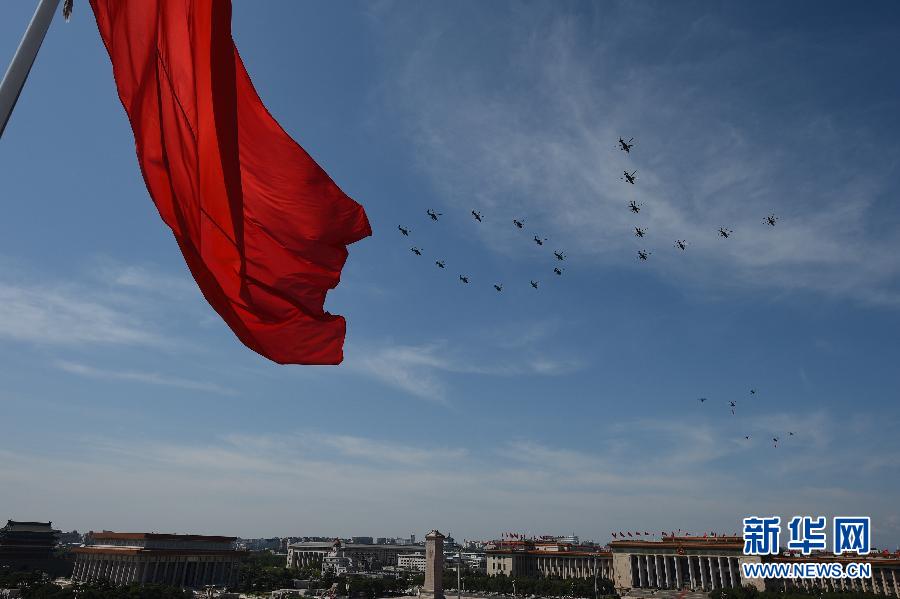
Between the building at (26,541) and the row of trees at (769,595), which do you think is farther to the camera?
the building at (26,541)

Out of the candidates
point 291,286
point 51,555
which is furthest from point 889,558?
point 51,555

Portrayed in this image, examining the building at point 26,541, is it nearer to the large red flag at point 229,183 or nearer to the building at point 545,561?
the building at point 545,561

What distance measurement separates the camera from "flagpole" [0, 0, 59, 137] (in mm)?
6504

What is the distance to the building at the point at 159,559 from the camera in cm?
12450

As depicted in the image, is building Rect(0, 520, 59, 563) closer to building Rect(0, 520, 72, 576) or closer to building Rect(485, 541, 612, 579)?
building Rect(0, 520, 72, 576)

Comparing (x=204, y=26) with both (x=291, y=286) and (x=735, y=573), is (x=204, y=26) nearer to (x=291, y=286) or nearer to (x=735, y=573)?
(x=291, y=286)

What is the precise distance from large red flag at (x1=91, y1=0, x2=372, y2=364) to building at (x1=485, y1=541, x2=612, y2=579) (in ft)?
486

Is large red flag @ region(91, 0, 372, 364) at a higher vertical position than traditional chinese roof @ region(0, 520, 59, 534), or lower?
higher

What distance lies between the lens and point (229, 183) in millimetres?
7508

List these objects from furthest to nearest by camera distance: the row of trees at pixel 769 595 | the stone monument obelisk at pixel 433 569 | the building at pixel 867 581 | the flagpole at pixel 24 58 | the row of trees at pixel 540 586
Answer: the row of trees at pixel 540 586 → the stone monument obelisk at pixel 433 569 → the building at pixel 867 581 → the row of trees at pixel 769 595 → the flagpole at pixel 24 58

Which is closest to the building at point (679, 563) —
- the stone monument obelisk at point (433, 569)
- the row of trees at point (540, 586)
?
the row of trees at point (540, 586)

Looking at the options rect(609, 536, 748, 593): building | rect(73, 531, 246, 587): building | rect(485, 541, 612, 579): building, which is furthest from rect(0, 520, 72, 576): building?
rect(609, 536, 748, 593): building

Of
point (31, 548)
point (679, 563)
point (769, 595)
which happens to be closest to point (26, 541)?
point (31, 548)

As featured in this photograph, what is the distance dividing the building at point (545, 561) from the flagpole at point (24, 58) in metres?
152
